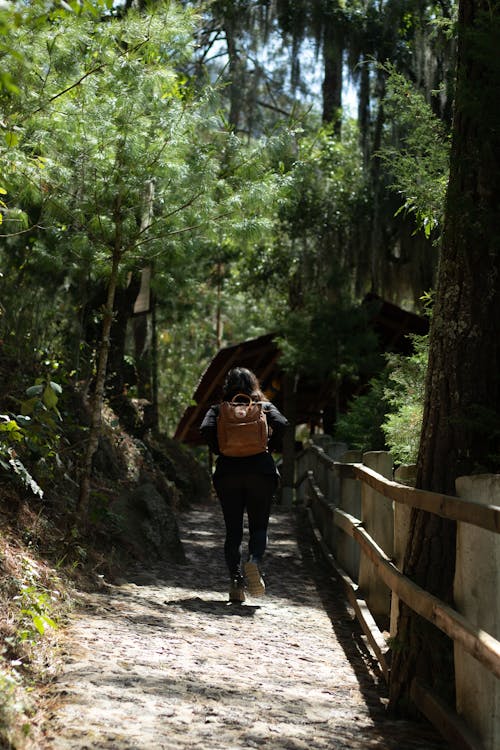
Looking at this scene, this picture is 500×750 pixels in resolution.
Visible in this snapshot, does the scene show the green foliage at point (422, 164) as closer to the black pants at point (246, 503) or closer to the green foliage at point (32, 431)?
the black pants at point (246, 503)

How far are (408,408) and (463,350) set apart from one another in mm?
2463

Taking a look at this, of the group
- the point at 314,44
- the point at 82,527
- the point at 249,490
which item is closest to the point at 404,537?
the point at 249,490

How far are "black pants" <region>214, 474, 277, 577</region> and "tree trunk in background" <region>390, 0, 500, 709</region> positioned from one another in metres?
2.65

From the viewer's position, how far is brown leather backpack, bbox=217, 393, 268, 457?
7.16 meters

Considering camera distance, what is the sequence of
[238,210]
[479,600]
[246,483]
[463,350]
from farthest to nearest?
[238,210] → [246,483] → [463,350] → [479,600]

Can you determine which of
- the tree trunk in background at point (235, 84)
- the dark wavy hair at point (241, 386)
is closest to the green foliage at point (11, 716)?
the dark wavy hair at point (241, 386)

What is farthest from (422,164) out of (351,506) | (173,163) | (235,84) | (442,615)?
(235,84)

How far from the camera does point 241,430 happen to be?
7160 mm

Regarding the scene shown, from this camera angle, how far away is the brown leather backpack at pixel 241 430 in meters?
7.16

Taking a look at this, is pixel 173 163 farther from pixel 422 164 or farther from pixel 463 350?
pixel 463 350

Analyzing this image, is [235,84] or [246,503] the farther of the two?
[235,84]

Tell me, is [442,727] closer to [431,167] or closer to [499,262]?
[499,262]

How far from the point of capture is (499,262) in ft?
15.1

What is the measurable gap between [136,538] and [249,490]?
201cm
